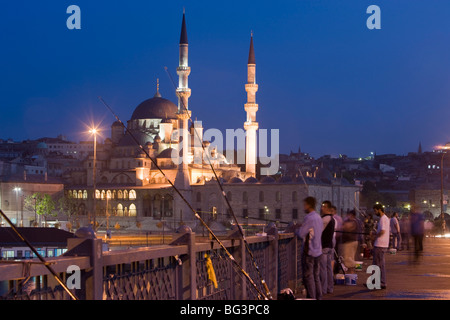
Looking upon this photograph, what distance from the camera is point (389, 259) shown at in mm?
17453

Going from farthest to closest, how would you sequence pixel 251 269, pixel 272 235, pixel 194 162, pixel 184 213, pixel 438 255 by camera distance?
pixel 194 162 < pixel 184 213 < pixel 438 255 < pixel 272 235 < pixel 251 269

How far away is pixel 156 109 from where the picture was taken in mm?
95688

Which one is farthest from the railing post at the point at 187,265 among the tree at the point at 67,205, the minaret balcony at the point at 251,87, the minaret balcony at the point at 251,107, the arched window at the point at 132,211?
the tree at the point at 67,205

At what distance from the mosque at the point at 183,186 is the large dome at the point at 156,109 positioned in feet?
12.3

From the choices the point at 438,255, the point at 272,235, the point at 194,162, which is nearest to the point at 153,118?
the point at 194,162

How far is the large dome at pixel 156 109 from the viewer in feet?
312

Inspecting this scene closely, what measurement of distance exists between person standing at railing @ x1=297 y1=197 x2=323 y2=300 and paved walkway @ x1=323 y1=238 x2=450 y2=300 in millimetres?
1256

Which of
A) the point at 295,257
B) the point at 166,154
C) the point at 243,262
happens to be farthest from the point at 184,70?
the point at 243,262

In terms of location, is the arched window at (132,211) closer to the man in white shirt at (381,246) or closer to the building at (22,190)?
the building at (22,190)

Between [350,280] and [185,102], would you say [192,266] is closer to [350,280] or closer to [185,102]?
[350,280]

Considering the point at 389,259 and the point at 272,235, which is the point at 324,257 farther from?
the point at 389,259

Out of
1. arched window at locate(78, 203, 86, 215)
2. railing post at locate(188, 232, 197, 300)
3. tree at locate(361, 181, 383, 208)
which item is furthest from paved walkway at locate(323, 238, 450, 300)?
tree at locate(361, 181, 383, 208)
